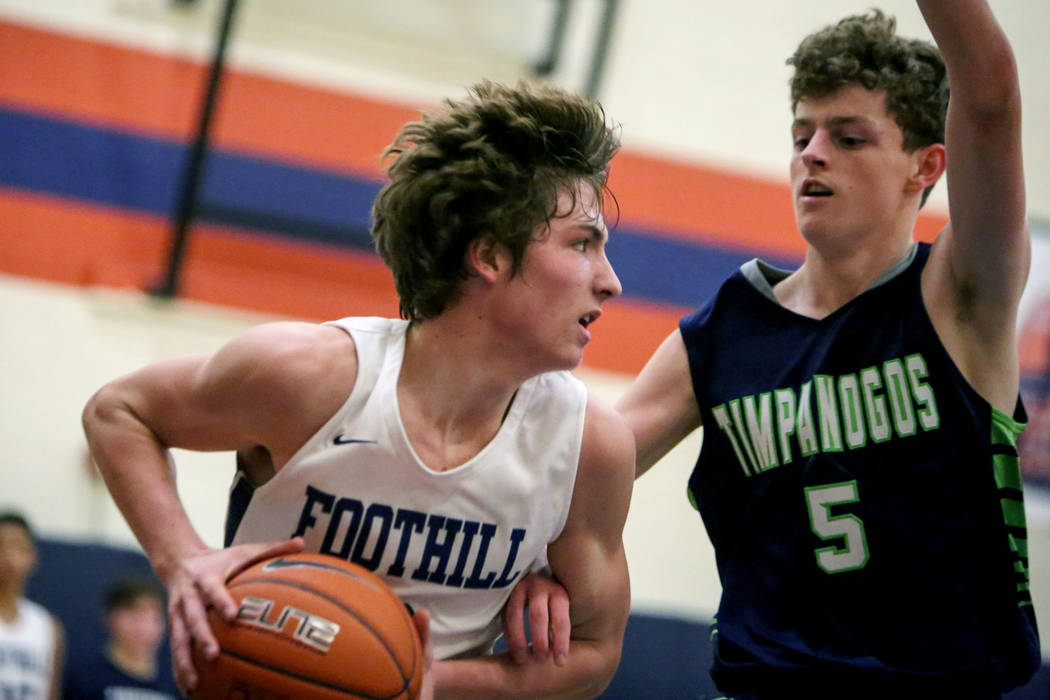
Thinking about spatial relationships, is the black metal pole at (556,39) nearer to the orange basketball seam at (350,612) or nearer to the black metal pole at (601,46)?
the black metal pole at (601,46)

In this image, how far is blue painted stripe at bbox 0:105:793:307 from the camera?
658 cm

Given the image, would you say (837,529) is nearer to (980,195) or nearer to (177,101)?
(980,195)

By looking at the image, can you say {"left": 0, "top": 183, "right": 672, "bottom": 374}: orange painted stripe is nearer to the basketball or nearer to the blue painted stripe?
the blue painted stripe

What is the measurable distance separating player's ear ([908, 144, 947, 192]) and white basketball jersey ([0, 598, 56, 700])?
4.95 metres

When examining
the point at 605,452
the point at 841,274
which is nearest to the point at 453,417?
the point at 605,452

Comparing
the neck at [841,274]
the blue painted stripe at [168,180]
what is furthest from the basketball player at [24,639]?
the neck at [841,274]

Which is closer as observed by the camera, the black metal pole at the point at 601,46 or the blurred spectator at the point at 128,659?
the blurred spectator at the point at 128,659

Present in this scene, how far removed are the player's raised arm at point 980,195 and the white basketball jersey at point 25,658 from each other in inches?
195

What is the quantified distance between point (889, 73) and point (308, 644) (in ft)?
6.02

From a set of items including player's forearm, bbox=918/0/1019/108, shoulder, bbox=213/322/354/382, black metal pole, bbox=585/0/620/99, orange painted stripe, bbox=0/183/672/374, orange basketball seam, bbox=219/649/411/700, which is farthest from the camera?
black metal pole, bbox=585/0/620/99

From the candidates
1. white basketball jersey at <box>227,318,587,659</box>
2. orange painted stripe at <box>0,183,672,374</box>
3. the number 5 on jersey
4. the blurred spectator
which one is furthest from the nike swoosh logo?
orange painted stripe at <box>0,183,672,374</box>

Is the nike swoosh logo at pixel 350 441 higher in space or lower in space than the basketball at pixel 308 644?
higher

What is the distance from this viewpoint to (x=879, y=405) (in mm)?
2664

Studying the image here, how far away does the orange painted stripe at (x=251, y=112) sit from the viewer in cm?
658
